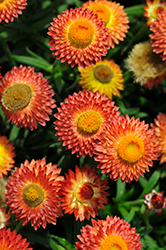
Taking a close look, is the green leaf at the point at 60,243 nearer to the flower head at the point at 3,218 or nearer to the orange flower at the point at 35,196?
the orange flower at the point at 35,196

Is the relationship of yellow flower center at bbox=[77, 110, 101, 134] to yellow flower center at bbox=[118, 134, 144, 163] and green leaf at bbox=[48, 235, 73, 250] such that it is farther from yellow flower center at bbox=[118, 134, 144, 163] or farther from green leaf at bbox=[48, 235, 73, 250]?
green leaf at bbox=[48, 235, 73, 250]

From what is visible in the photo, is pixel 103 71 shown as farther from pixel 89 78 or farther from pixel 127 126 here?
pixel 127 126

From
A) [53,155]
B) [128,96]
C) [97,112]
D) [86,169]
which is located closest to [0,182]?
[53,155]

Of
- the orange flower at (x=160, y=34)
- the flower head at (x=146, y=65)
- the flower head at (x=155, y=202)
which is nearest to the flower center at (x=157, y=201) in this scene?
the flower head at (x=155, y=202)

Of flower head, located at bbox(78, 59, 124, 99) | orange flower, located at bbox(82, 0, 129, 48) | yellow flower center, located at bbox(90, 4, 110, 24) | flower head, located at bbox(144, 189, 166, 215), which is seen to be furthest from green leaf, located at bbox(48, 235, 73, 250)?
yellow flower center, located at bbox(90, 4, 110, 24)

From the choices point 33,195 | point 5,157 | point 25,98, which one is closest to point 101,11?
point 25,98

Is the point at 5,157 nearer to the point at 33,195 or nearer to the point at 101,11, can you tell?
the point at 33,195
